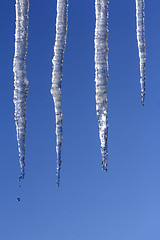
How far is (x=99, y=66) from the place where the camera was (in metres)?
2.92

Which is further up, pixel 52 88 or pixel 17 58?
pixel 17 58

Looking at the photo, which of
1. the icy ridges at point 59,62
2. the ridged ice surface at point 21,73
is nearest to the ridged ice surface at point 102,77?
the icy ridges at point 59,62

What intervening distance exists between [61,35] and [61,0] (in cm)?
25

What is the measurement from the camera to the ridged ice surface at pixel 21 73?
2.87 metres

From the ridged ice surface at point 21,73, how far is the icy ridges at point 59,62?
0.19 meters

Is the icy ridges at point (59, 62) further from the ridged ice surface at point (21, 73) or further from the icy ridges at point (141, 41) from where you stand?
the icy ridges at point (141, 41)

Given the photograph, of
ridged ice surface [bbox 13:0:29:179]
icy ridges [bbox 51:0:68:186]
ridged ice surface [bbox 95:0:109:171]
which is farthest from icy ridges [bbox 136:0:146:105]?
ridged ice surface [bbox 13:0:29:179]

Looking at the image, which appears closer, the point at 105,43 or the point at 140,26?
the point at 105,43

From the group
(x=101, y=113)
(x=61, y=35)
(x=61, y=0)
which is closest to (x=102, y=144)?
(x=101, y=113)

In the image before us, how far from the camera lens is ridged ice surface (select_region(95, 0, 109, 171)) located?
2868 mm

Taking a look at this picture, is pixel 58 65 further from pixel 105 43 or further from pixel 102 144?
pixel 102 144

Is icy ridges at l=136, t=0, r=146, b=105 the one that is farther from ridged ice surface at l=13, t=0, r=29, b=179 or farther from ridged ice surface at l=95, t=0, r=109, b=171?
ridged ice surface at l=13, t=0, r=29, b=179

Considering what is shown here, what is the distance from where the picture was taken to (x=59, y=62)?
2947 millimetres

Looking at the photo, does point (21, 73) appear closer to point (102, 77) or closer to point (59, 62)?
point (59, 62)
